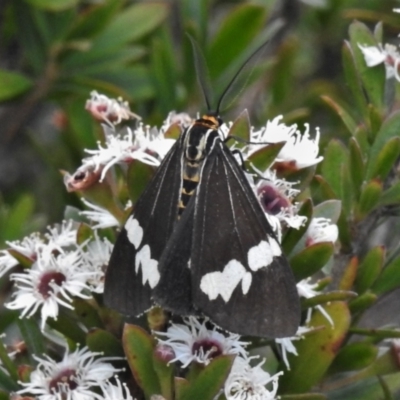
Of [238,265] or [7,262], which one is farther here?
[7,262]

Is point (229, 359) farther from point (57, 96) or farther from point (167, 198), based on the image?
point (57, 96)

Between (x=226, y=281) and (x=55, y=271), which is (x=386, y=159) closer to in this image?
(x=226, y=281)

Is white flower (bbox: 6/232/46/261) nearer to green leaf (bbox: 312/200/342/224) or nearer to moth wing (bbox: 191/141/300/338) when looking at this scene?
moth wing (bbox: 191/141/300/338)

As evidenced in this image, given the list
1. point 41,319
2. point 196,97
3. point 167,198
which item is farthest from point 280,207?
point 196,97

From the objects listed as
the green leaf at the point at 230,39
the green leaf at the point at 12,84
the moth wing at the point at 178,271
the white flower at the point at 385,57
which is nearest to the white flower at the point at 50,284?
the moth wing at the point at 178,271

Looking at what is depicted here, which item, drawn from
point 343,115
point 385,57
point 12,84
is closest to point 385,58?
point 385,57

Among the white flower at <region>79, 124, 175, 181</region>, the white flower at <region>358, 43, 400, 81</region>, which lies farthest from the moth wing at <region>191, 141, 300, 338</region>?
the white flower at <region>358, 43, 400, 81</region>

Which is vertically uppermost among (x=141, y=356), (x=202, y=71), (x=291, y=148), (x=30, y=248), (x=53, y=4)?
(x=53, y=4)

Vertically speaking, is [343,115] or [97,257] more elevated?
[343,115]
